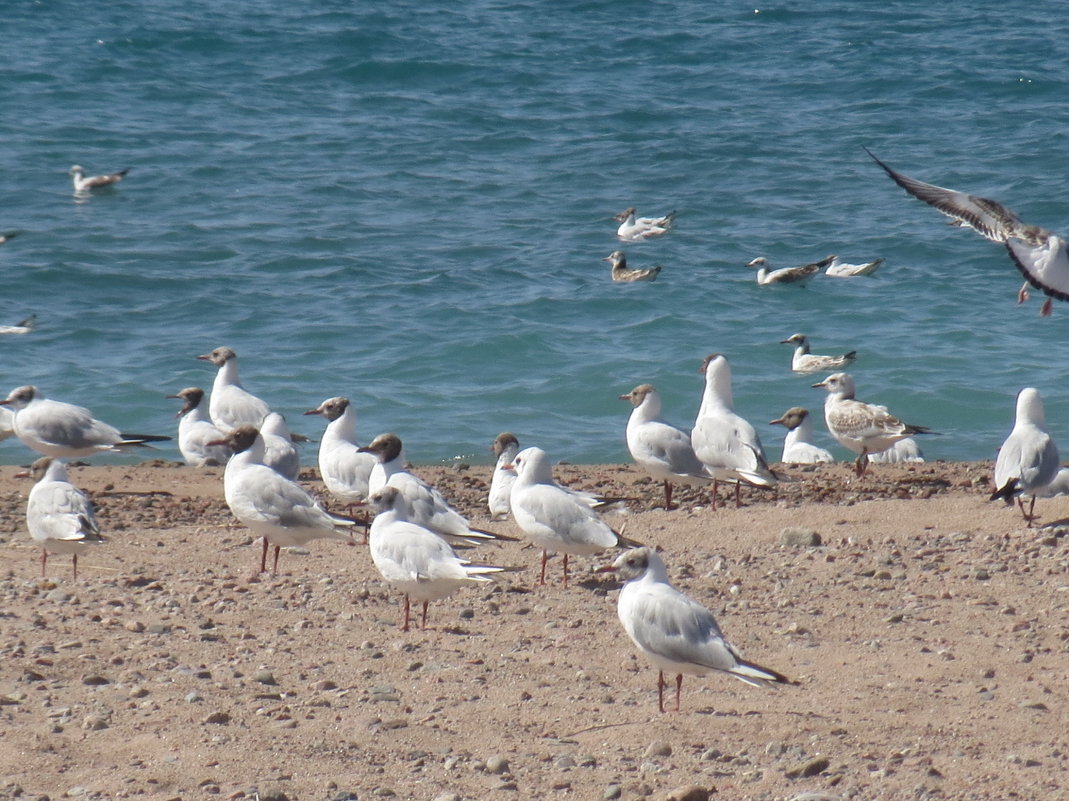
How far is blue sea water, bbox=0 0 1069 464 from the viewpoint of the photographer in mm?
15164

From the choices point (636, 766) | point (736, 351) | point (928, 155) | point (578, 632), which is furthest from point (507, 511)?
point (928, 155)

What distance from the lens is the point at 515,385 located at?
596 inches

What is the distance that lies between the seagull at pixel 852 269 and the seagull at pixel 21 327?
9430 mm

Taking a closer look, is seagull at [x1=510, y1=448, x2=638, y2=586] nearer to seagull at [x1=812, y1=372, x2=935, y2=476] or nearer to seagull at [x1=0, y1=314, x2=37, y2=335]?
seagull at [x1=812, y1=372, x2=935, y2=476]

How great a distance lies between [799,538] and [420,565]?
7.88 ft

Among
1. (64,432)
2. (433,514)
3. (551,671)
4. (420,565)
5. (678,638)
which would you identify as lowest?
(64,432)

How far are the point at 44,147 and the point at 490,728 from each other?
20.4m

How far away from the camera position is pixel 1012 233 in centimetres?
977

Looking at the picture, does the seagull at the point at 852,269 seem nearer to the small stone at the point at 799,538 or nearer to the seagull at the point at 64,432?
the seagull at the point at 64,432

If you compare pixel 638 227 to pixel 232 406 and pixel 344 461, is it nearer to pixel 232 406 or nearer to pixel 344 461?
pixel 232 406

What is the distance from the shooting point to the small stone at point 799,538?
837 cm

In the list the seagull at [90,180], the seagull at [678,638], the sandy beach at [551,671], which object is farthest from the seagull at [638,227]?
the seagull at [678,638]

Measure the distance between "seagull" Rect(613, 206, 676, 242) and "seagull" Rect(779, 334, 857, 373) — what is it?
404 cm

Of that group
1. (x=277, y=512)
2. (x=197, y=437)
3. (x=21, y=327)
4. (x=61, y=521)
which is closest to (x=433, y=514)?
(x=277, y=512)
